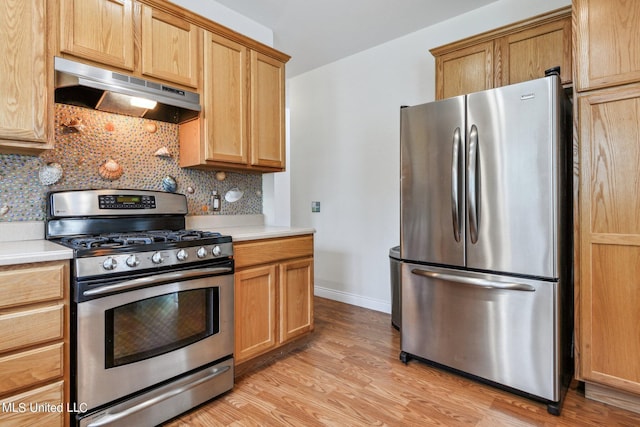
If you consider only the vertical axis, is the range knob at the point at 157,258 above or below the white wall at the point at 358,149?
below

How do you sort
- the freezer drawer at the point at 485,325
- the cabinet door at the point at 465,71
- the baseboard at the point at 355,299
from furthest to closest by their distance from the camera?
1. the baseboard at the point at 355,299
2. the cabinet door at the point at 465,71
3. the freezer drawer at the point at 485,325

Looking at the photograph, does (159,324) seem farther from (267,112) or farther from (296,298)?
(267,112)

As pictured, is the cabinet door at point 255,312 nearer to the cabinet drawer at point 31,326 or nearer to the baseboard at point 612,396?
the cabinet drawer at point 31,326

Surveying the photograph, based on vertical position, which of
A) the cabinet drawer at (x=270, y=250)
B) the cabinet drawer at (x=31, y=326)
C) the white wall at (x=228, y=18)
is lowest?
the cabinet drawer at (x=31, y=326)

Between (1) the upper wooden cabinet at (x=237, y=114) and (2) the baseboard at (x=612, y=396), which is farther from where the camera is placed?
(1) the upper wooden cabinet at (x=237, y=114)

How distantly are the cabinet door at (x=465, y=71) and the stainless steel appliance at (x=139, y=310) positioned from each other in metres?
2.02

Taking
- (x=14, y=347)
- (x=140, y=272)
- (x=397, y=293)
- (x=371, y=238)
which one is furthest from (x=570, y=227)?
(x=14, y=347)

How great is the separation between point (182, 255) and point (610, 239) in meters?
2.20

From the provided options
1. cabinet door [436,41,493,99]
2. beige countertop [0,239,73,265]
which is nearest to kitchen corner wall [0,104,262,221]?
beige countertop [0,239,73,265]

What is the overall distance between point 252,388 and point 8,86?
1.94 m

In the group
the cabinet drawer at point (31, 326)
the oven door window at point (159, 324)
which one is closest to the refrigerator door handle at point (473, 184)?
the oven door window at point (159, 324)

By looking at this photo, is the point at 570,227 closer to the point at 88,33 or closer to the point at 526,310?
the point at 526,310

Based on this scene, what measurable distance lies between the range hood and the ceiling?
114cm

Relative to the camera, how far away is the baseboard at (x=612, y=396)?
176cm
